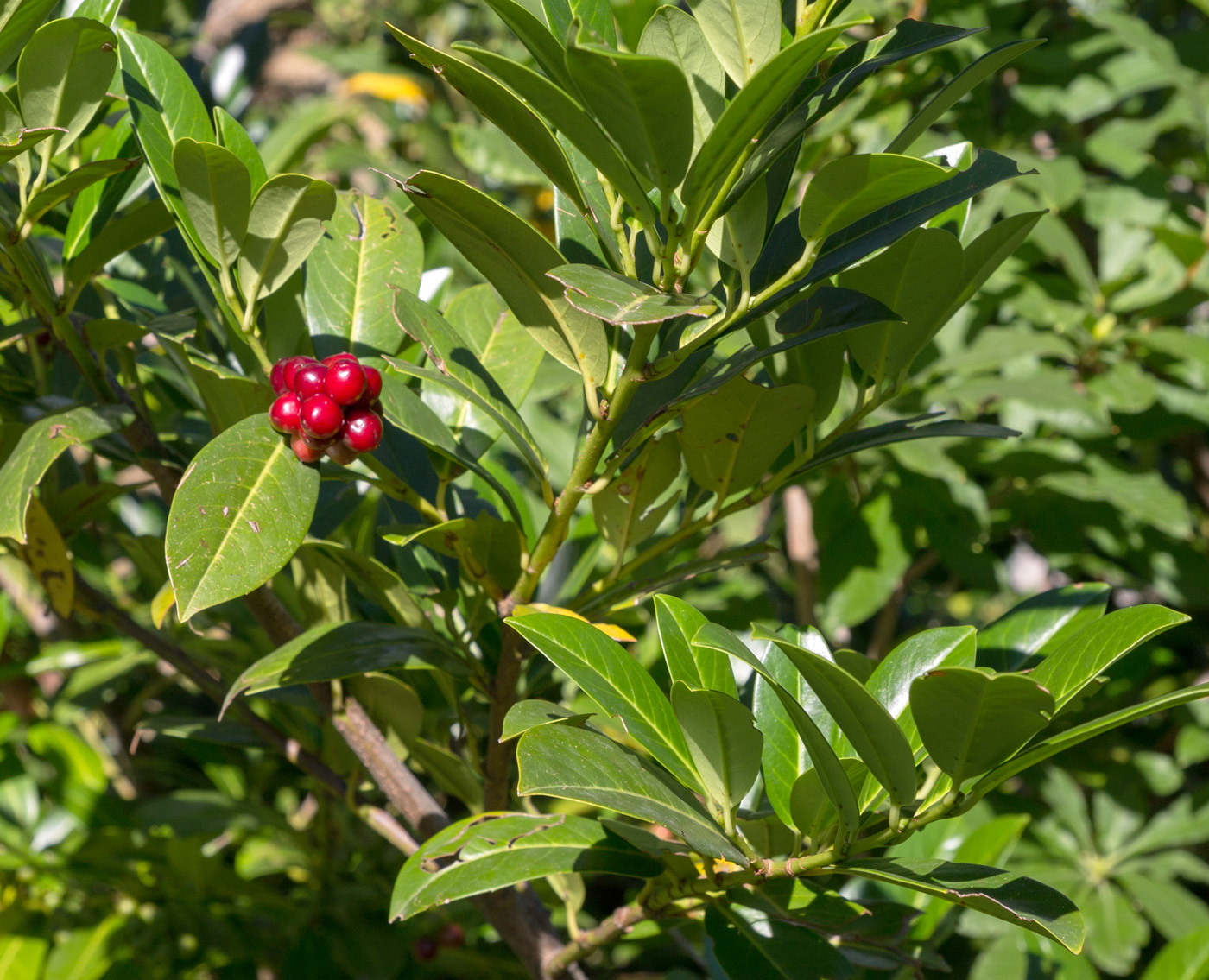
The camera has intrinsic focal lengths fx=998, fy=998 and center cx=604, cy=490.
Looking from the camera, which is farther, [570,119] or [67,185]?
[67,185]

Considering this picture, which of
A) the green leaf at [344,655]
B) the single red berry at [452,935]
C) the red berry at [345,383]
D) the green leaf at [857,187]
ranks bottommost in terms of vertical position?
A: the single red berry at [452,935]

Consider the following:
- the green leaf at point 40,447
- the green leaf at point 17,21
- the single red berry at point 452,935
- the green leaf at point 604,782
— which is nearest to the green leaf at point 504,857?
the green leaf at point 604,782

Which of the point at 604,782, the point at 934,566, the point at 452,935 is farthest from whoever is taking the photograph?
the point at 934,566

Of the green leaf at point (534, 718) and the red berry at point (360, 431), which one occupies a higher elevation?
the red berry at point (360, 431)

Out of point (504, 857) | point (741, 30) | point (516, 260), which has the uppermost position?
point (741, 30)

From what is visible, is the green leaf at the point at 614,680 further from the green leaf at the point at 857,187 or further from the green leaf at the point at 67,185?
the green leaf at the point at 67,185

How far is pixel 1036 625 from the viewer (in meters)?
0.66

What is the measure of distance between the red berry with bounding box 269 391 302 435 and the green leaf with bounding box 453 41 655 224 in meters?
0.21

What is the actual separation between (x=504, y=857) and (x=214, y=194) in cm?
42

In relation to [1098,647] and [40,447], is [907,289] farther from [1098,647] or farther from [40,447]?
[40,447]

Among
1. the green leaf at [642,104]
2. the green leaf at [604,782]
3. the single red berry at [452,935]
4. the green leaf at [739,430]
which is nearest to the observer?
the green leaf at [642,104]

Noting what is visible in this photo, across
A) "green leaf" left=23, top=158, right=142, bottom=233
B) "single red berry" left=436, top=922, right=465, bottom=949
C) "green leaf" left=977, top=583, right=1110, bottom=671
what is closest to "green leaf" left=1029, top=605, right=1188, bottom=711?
"green leaf" left=977, top=583, right=1110, bottom=671

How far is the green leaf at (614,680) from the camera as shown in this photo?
0.56 meters

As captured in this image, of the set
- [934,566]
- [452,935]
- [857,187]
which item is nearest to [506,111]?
[857,187]
